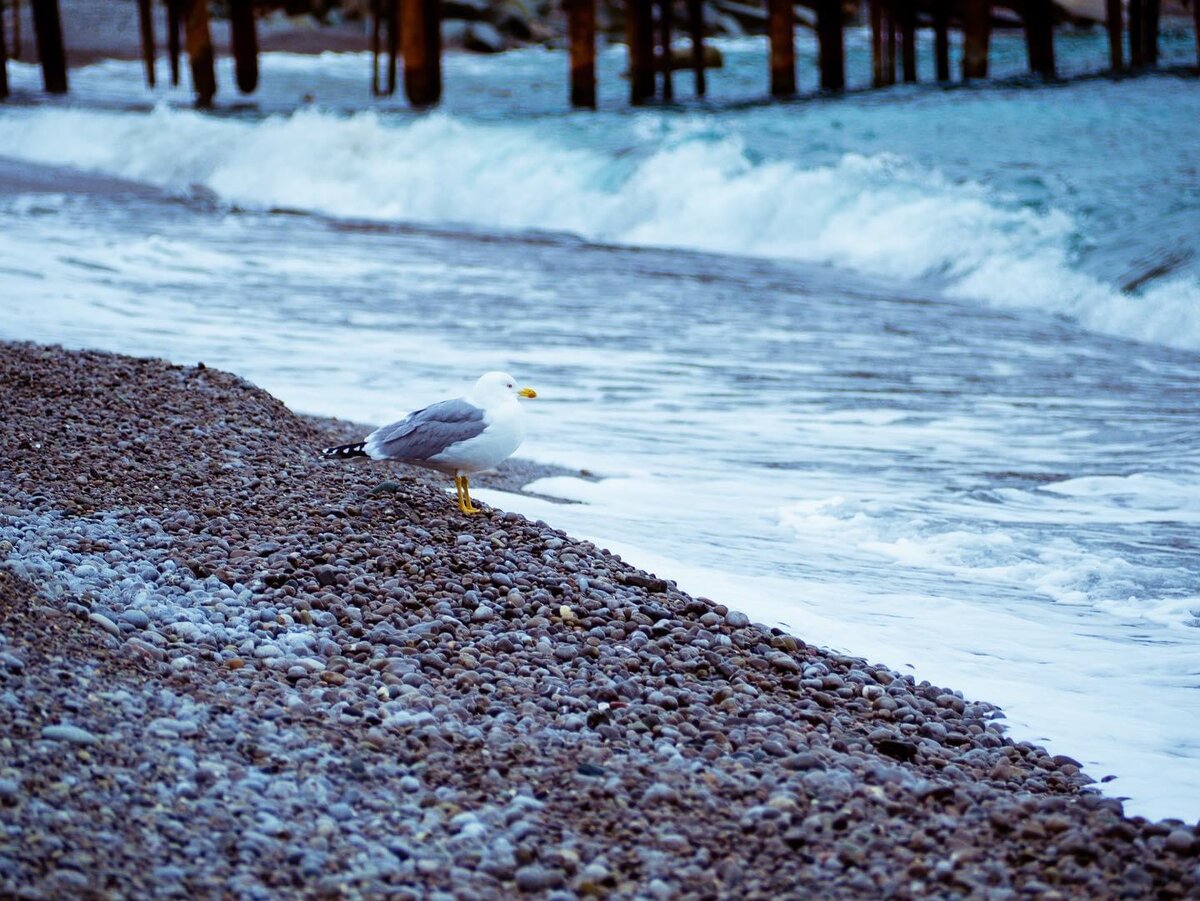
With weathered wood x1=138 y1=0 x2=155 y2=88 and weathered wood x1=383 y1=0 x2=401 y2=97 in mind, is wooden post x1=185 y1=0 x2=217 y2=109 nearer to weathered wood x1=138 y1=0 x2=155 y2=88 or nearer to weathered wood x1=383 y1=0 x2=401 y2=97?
weathered wood x1=383 y1=0 x2=401 y2=97

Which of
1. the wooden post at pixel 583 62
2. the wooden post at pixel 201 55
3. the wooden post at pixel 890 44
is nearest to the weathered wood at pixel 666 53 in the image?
the wooden post at pixel 583 62

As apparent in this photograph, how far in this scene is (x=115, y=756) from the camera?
9.02 feet

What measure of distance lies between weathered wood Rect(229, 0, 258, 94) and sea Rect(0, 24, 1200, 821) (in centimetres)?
287

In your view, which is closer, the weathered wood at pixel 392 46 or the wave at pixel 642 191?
the wave at pixel 642 191

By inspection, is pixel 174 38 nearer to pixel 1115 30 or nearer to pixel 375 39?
pixel 375 39

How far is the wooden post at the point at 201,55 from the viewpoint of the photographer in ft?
76.4

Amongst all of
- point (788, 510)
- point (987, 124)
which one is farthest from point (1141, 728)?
point (987, 124)

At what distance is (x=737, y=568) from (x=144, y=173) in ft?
52.8

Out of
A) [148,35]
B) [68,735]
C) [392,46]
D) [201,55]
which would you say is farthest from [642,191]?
[148,35]

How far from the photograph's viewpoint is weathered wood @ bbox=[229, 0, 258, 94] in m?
23.6

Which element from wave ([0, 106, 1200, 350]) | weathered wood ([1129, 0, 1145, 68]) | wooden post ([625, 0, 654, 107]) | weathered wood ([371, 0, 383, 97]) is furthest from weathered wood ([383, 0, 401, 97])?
weathered wood ([1129, 0, 1145, 68])

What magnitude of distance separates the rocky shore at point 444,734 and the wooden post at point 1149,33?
2189 centimetres

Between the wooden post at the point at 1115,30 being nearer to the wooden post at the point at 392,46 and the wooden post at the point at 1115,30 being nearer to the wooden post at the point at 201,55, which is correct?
the wooden post at the point at 392,46

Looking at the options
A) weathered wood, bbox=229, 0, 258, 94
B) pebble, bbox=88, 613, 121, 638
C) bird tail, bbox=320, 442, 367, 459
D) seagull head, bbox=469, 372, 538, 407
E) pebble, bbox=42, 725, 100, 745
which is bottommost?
pebble, bbox=42, 725, 100, 745
